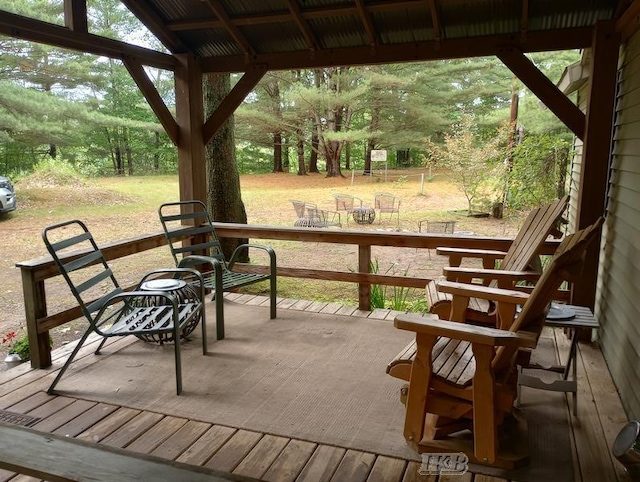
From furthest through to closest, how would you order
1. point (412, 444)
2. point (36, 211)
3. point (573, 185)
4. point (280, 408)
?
point (36, 211), point (573, 185), point (280, 408), point (412, 444)

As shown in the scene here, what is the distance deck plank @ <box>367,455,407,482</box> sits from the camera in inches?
78.0

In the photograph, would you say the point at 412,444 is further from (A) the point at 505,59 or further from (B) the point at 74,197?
(B) the point at 74,197

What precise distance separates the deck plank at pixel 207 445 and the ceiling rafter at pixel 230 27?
3.00 m

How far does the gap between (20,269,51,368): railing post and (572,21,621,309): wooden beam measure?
351 centimetres

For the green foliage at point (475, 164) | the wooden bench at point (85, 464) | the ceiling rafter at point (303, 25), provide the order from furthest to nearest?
the green foliage at point (475, 164), the ceiling rafter at point (303, 25), the wooden bench at point (85, 464)

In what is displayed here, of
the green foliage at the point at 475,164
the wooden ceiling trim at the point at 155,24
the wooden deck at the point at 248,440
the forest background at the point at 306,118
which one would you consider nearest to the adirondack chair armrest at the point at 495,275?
the wooden deck at the point at 248,440

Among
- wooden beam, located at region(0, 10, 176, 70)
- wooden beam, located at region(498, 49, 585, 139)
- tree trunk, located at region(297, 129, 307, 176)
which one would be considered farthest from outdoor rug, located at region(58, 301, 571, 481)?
tree trunk, located at region(297, 129, 307, 176)

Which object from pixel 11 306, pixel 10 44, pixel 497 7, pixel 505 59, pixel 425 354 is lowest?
pixel 11 306

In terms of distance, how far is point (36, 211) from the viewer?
9.87m

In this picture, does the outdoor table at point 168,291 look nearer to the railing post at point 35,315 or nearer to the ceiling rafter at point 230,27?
the railing post at point 35,315

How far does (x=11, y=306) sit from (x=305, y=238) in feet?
13.8

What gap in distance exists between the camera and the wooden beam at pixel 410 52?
341 cm

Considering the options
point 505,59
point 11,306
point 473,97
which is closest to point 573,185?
point 505,59

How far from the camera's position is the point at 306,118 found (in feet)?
48.5
